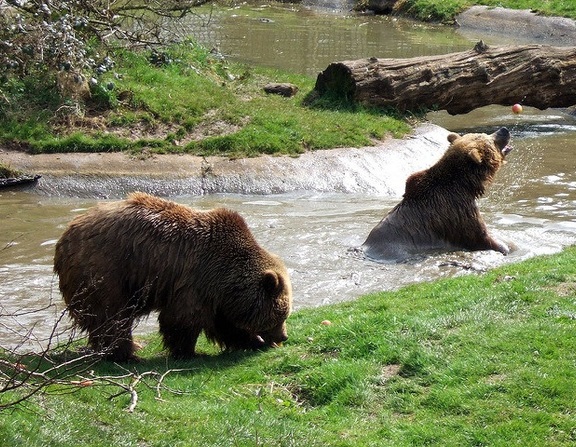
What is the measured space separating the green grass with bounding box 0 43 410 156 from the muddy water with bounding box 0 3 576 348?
1338 mm

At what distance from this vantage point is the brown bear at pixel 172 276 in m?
8.61

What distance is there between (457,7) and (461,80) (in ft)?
63.9

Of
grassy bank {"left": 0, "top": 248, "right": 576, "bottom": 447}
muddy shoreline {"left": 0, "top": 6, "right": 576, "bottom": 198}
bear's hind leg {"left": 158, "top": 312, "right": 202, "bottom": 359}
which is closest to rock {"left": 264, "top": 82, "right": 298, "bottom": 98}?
muddy shoreline {"left": 0, "top": 6, "right": 576, "bottom": 198}

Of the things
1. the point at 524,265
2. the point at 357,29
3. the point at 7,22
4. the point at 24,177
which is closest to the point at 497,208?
the point at 524,265

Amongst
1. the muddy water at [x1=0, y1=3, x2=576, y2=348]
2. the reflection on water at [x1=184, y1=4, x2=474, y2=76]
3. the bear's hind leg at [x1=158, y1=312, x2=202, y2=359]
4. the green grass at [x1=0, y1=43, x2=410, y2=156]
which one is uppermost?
the reflection on water at [x1=184, y1=4, x2=474, y2=76]

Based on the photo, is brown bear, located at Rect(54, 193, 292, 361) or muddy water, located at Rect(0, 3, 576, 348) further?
muddy water, located at Rect(0, 3, 576, 348)

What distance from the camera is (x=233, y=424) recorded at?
6953 millimetres

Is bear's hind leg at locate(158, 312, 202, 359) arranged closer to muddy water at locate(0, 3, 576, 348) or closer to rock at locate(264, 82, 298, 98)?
muddy water at locate(0, 3, 576, 348)

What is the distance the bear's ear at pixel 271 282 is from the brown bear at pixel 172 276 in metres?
0.01

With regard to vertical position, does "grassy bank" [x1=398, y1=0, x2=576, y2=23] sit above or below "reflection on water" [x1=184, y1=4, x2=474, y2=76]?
→ above

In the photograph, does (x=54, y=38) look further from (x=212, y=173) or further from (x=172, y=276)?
(x=172, y=276)

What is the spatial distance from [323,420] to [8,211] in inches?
364

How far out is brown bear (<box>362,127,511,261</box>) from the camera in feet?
43.2

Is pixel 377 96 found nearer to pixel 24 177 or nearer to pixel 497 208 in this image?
pixel 497 208
